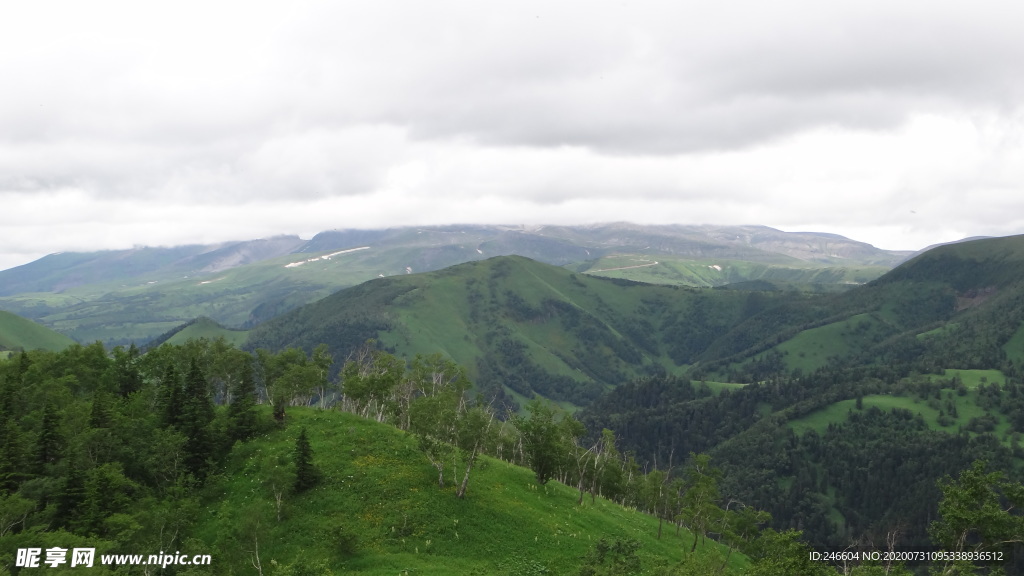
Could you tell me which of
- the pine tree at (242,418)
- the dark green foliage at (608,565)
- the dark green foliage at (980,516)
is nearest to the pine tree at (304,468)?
the pine tree at (242,418)

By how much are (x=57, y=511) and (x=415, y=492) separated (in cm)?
3984

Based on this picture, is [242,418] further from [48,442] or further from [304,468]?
[48,442]

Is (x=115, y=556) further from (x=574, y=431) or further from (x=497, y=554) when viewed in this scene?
(x=574, y=431)

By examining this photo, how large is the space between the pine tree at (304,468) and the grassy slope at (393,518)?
1.43m

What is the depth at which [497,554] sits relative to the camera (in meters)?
65.9

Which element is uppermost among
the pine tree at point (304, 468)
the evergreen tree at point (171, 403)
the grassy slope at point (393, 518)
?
the evergreen tree at point (171, 403)

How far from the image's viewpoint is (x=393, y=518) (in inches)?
2709

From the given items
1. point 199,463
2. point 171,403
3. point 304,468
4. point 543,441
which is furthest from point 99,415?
point 543,441

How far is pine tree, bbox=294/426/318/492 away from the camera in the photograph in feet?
245

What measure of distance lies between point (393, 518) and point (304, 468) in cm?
1560

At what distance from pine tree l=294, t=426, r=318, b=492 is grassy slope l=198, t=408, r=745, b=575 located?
1.43m

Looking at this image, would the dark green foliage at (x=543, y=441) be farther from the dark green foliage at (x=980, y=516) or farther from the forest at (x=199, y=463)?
the dark green foliage at (x=980, y=516)

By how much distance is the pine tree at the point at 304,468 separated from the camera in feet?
245

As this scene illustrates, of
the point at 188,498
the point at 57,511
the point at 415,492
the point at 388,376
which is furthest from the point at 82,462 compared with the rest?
the point at 388,376
